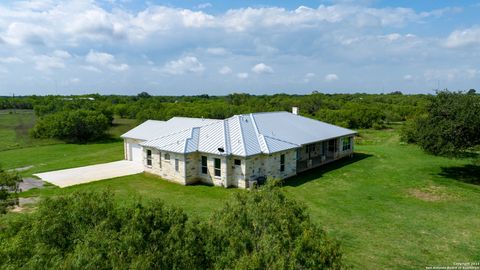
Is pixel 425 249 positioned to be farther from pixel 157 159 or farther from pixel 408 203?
pixel 157 159

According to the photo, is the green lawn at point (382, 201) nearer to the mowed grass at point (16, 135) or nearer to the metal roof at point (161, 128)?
the metal roof at point (161, 128)

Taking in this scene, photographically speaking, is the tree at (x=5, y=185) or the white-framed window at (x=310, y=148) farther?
the white-framed window at (x=310, y=148)

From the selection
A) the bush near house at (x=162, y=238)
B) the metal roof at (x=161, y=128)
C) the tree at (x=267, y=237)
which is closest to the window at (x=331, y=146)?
the metal roof at (x=161, y=128)

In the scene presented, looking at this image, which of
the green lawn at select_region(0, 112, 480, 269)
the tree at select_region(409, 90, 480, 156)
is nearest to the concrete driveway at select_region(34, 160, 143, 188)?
the green lawn at select_region(0, 112, 480, 269)

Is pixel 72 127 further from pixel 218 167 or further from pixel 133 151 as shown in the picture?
pixel 218 167

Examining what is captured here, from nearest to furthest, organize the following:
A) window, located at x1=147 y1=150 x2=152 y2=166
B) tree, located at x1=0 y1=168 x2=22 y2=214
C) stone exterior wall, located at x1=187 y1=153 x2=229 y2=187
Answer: tree, located at x1=0 y1=168 x2=22 y2=214 → stone exterior wall, located at x1=187 y1=153 x2=229 y2=187 → window, located at x1=147 y1=150 x2=152 y2=166

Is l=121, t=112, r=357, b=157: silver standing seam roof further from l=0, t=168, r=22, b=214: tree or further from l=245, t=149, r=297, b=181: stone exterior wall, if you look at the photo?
l=0, t=168, r=22, b=214: tree

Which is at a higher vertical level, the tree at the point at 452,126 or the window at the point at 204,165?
the tree at the point at 452,126
